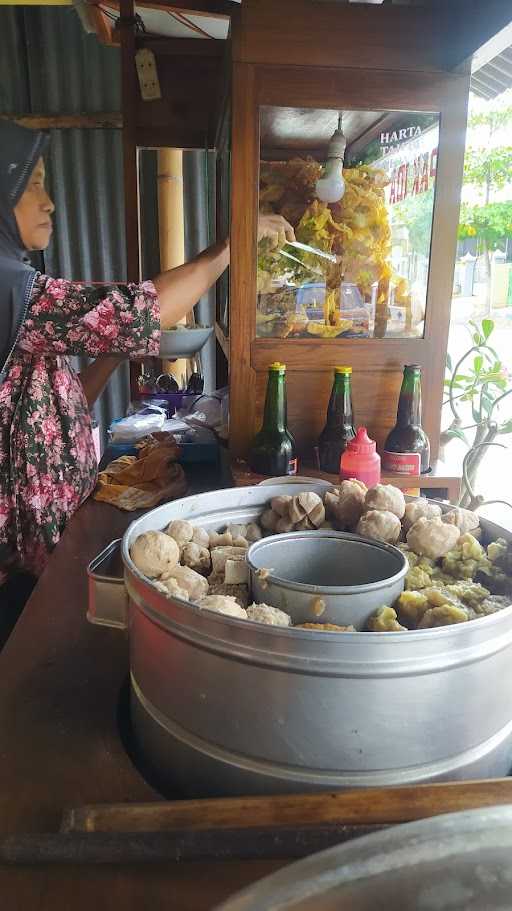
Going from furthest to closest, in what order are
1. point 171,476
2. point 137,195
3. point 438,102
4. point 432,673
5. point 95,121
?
point 95,121
point 137,195
point 171,476
point 438,102
point 432,673

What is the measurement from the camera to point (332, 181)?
145 cm

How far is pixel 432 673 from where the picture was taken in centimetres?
54

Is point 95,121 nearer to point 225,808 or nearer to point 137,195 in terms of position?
point 137,195

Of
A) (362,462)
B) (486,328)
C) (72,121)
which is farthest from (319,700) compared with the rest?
(72,121)

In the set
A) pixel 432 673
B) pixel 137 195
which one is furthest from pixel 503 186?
pixel 432 673

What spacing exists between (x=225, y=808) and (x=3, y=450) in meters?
1.24

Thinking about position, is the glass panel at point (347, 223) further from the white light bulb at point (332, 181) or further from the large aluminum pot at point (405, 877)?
the large aluminum pot at point (405, 877)

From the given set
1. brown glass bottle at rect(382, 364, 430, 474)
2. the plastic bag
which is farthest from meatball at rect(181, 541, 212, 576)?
the plastic bag

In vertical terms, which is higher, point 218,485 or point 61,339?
point 61,339

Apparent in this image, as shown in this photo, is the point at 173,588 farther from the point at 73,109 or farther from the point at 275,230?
the point at 73,109

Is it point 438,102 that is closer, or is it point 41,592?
point 41,592

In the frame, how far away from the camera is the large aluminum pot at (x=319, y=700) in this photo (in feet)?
1.73

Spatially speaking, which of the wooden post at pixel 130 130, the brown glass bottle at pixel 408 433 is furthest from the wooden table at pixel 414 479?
the wooden post at pixel 130 130

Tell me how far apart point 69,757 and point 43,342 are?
103cm
